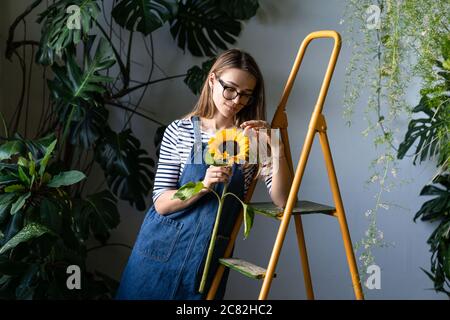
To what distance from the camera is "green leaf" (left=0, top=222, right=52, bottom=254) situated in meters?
1.83

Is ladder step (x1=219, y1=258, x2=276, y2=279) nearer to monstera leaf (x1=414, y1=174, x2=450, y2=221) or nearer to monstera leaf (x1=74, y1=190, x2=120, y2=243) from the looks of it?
monstera leaf (x1=74, y1=190, x2=120, y2=243)

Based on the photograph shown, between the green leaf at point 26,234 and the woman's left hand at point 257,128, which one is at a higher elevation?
the woman's left hand at point 257,128

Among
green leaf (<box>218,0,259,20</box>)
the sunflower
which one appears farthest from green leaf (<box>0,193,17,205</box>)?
green leaf (<box>218,0,259,20</box>)

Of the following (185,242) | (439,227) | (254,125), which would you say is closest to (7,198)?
(185,242)

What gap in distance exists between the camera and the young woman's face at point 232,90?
182 cm

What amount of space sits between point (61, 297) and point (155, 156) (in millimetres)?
902

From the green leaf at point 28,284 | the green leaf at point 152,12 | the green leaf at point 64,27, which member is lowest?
the green leaf at point 28,284

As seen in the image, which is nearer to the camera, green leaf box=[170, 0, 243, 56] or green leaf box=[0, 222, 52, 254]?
green leaf box=[0, 222, 52, 254]

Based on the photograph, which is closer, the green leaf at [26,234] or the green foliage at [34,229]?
the green leaf at [26,234]

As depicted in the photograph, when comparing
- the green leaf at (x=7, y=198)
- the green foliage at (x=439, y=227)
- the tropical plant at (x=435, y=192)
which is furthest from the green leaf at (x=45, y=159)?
the green foliage at (x=439, y=227)

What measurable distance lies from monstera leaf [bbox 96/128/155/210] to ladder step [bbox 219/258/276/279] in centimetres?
75

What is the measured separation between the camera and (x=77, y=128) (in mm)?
2424

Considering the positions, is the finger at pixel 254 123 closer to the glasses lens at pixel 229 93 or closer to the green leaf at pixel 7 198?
the glasses lens at pixel 229 93

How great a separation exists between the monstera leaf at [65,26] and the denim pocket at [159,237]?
659 millimetres
